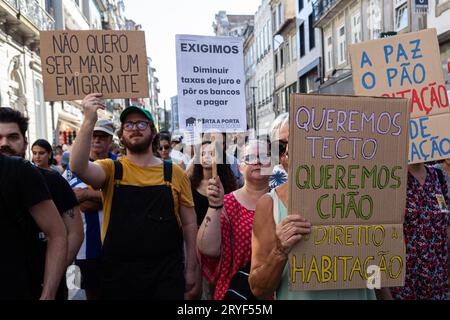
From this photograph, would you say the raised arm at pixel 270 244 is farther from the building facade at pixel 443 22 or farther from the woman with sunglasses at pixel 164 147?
the building facade at pixel 443 22

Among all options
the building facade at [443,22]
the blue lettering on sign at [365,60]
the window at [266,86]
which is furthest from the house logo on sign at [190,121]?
the window at [266,86]

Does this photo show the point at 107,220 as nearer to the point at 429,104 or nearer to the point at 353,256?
the point at 353,256

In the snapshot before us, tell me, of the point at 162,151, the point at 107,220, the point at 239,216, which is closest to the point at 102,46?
the point at 107,220

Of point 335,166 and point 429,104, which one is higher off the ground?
point 429,104

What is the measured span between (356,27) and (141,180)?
18929 mm

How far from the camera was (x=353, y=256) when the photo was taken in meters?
2.21

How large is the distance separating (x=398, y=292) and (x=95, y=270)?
2240 millimetres

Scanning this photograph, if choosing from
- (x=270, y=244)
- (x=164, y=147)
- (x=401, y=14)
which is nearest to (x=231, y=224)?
(x=270, y=244)

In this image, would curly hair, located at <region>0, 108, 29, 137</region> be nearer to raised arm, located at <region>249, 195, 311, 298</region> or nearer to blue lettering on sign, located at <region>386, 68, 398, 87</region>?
raised arm, located at <region>249, 195, 311, 298</region>

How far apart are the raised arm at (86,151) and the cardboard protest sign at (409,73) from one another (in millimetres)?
1529

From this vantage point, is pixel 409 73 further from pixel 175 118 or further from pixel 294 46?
pixel 175 118

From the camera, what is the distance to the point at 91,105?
A: 3.07 metres

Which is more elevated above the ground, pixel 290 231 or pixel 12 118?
pixel 12 118

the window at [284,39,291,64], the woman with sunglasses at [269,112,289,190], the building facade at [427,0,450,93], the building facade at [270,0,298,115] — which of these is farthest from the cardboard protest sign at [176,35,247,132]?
the window at [284,39,291,64]
